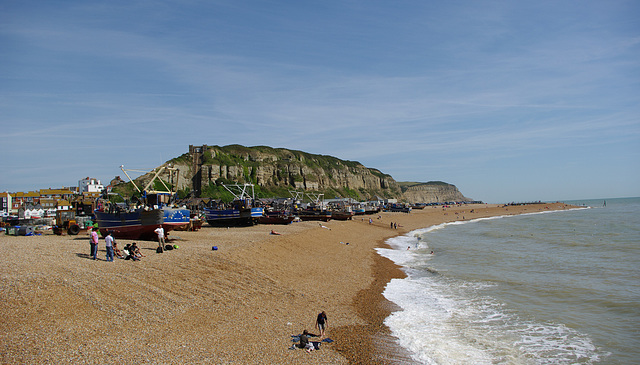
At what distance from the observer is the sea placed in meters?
11.4

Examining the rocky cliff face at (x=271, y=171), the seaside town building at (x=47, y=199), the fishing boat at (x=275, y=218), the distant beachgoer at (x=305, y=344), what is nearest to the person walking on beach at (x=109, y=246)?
the distant beachgoer at (x=305, y=344)

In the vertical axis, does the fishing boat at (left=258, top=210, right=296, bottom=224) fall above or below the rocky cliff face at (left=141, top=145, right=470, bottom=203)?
below

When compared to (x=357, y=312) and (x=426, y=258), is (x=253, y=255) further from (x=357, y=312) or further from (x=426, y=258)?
(x=426, y=258)

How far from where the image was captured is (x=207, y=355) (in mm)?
9359

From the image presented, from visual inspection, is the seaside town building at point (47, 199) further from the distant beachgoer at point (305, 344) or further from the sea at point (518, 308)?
the distant beachgoer at point (305, 344)

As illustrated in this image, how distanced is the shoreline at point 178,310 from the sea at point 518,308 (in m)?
1.41

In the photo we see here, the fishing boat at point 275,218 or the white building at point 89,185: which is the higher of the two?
the white building at point 89,185

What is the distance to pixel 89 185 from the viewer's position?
117 metres

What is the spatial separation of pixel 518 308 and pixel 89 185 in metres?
129

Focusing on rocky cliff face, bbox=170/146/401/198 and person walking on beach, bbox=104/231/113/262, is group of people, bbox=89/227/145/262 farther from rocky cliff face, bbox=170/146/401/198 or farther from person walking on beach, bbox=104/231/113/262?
rocky cliff face, bbox=170/146/401/198

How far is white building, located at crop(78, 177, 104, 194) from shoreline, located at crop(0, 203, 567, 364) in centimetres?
11195

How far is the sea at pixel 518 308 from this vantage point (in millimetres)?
11414

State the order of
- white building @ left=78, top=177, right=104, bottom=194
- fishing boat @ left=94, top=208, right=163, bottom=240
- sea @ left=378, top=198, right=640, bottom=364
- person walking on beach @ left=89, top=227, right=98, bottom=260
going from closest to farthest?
sea @ left=378, top=198, right=640, bottom=364 < person walking on beach @ left=89, top=227, right=98, bottom=260 < fishing boat @ left=94, top=208, right=163, bottom=240 < white building @ left=78, top=177, right=104, bottom=194

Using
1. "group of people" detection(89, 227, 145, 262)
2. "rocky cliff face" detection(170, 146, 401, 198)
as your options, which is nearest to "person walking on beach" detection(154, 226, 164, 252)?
"group of people" detection(89, 227, 145, 262)
